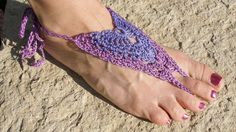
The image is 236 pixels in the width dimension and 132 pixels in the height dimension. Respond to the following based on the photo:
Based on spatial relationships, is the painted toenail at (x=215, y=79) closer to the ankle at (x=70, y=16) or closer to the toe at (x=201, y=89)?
the toe at (x=201, y=89)

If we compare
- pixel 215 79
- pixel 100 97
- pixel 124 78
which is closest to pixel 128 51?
pixel 124 78

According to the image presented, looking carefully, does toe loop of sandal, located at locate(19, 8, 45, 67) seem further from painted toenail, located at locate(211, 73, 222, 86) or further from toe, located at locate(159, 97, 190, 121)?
painted toenail, located at locate(211, 73, 222, 86)

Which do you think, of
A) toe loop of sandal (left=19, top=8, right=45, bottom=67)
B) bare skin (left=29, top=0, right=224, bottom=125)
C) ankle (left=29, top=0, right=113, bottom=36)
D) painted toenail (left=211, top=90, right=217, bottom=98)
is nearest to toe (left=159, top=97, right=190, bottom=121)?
bare skin (left=29, top=0, right=224, bottom=125)

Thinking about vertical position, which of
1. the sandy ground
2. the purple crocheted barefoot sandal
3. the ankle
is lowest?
the sandy ground

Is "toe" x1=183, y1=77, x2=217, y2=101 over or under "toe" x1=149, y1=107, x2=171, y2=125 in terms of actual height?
over

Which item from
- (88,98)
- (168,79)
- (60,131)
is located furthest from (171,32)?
(60,131)

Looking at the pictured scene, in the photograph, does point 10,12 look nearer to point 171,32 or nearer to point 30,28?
point 30,28
